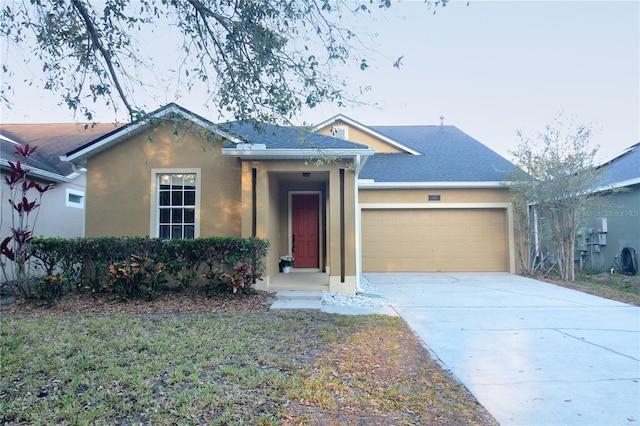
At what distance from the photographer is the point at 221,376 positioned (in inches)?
143

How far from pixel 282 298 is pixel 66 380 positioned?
14.0 feet

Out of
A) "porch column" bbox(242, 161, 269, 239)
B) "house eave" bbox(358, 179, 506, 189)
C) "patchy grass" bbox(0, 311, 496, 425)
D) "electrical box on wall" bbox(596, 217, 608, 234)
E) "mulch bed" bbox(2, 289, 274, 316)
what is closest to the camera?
"patchy grass" bbox(0, 311, 496, 425)

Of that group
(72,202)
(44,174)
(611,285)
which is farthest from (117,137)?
(611,285)

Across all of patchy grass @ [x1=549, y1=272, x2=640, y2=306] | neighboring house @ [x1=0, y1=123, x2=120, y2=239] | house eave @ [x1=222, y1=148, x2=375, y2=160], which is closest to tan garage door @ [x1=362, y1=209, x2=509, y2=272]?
patchy grass @ [x1=549, y1=272, x2=640, y2=306]

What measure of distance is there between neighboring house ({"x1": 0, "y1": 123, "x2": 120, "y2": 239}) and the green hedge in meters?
3.27

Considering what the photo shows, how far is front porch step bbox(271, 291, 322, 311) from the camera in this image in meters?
6.86

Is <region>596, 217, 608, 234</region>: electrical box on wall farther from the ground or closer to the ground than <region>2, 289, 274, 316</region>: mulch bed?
farther from the ground

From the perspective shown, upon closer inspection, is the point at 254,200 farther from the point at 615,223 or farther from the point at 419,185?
the point at 615,223

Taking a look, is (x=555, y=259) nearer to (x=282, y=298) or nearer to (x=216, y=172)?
(x=282, y=298)

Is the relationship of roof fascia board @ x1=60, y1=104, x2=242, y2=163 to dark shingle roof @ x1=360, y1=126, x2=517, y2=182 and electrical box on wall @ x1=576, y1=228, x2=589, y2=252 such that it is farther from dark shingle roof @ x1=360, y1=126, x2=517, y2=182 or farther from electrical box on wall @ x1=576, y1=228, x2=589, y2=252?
electrical box on wall @ x1=576, y1=228, x2=589, y2=252

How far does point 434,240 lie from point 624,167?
7.82m

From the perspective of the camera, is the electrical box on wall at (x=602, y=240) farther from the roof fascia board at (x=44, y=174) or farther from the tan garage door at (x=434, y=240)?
the roof fascia board at (x=44, y=174)

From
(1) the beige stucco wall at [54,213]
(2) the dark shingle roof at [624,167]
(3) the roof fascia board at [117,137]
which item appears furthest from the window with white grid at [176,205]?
(2) the dark shingle roof at [624,167]

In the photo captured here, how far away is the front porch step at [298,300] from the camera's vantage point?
22.5 ft
